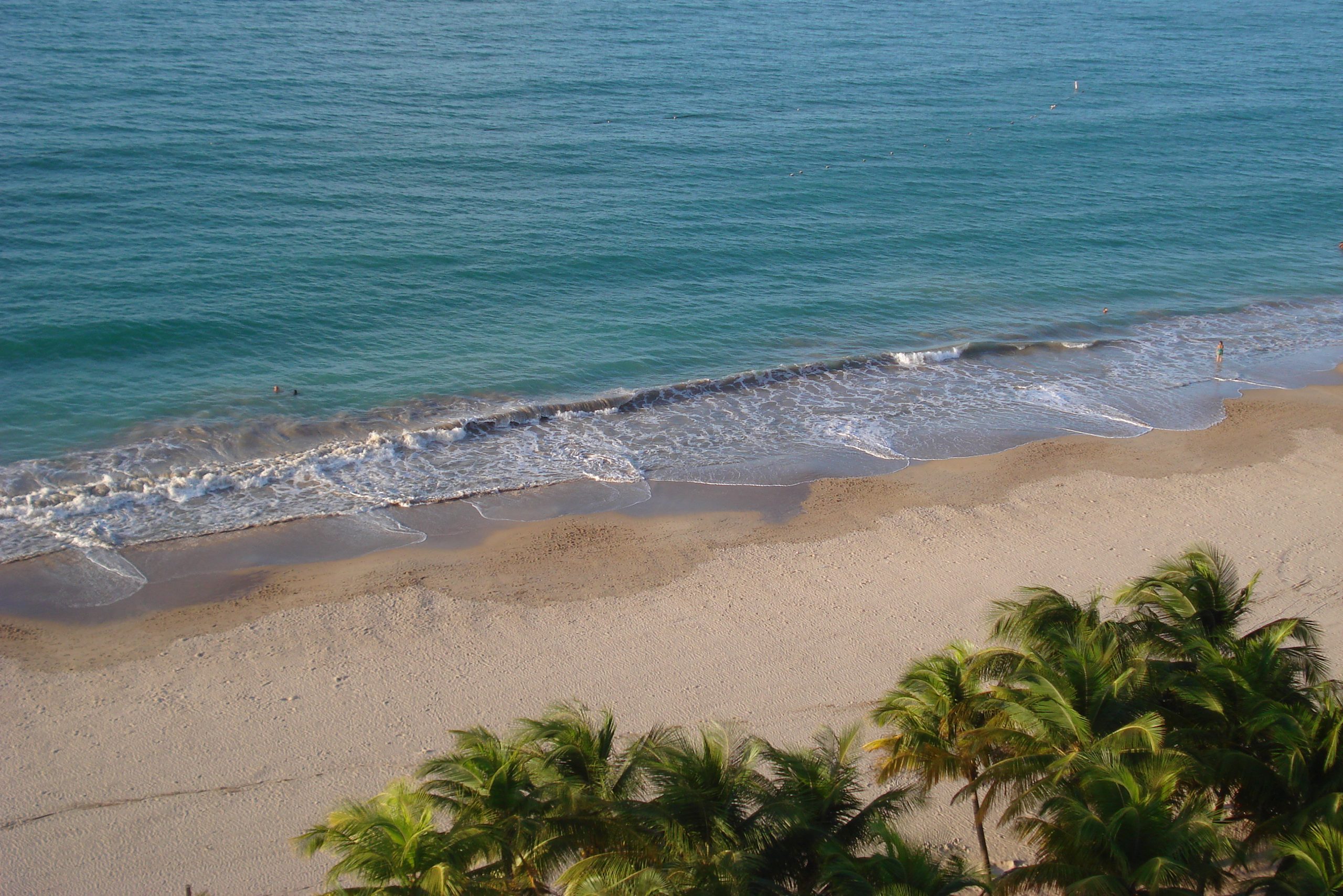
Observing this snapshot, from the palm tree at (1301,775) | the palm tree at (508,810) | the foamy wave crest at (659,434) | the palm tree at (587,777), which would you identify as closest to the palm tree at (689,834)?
the palm tree at (587,777)

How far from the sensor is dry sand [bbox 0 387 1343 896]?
13492 mm

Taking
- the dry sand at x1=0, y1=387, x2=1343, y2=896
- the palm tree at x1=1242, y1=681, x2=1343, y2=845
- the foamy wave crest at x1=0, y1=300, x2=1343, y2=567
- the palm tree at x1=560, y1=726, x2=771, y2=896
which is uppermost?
the palm tree at x1=560, y1=726, x2=771, y2=896

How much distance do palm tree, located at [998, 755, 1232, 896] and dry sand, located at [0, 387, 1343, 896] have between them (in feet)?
12.4

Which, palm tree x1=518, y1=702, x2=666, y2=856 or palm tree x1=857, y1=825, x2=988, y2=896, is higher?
palm tree x1=518, y1=702, x2=666, y2=856

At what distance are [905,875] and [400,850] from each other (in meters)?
4.19

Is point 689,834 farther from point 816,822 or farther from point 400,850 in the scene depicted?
point 400,850

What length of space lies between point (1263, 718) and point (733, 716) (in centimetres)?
727

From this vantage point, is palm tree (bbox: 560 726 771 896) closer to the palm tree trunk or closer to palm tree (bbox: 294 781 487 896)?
palm tree (bbox: 294 781 487 896)

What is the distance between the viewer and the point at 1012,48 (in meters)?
65.0

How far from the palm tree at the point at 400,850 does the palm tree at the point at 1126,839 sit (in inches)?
198

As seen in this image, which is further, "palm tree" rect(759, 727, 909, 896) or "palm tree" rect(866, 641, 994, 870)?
"palm tree" rect(866, 641, 994, 870)

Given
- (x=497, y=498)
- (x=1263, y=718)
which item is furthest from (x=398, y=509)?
(x=1263, y=718)

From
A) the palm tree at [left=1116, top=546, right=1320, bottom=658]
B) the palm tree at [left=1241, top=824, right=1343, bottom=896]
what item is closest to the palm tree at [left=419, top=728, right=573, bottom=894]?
the palm tree at [left=1241, top=824, right=1343, bottom=896]

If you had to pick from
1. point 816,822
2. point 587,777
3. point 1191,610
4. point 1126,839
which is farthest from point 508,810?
point 1191,610
